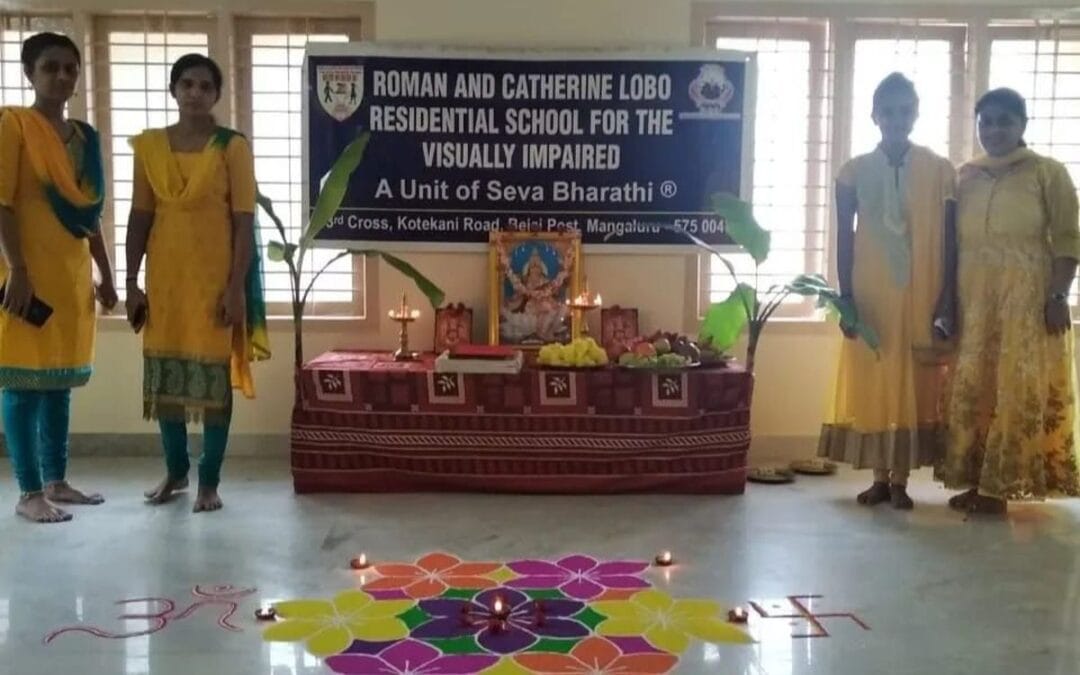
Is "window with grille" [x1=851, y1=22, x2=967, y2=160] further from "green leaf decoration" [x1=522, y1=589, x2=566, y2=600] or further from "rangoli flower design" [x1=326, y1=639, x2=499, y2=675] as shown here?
"rangoli flower design" [x1=326, y1=639, x2=499, y2=675]

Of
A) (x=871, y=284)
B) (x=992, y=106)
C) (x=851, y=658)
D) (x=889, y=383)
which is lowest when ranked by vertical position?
(x=851, y=658)

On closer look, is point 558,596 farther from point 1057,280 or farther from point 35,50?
point 35,50

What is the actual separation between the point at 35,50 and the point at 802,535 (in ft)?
10.6

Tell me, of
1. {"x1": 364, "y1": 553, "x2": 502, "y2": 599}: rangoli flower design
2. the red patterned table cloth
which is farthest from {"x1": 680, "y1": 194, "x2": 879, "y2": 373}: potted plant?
{"x1": 364, "y1": 553, "x2": 502, "y2": 599}: rangoli flower design

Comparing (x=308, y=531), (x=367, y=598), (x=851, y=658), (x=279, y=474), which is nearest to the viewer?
(x=851, y=658)

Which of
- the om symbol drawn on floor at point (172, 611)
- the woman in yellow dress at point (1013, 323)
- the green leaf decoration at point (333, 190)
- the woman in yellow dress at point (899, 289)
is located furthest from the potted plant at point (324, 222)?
the woman in yellow dress at point (1013, 323)

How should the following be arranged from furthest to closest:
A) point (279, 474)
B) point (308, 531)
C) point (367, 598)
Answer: point (279, 474), point (308, 531), point (367, 598)

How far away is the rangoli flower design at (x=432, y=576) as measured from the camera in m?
3.10

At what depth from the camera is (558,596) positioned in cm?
304

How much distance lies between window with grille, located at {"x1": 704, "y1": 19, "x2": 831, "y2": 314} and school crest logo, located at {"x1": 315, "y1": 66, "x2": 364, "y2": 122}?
166 cm

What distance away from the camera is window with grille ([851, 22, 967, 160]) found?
4.99m

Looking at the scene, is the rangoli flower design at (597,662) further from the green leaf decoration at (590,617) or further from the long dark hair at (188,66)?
the long dark hair at (188,66)

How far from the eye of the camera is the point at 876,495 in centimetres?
416

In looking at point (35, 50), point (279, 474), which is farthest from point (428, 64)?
point (279, 474)
